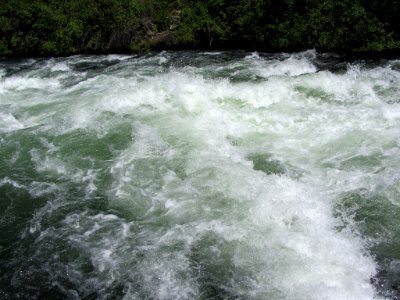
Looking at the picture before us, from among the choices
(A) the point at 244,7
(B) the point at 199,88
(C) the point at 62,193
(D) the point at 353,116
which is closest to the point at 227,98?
(B) the point at 199,88

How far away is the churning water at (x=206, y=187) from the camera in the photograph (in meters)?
6.11

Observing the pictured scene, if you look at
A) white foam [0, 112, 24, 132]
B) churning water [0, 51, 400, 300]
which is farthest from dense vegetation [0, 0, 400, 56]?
white foam [0, 112, 24, 132]

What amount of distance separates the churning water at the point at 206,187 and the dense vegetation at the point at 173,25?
2644mm

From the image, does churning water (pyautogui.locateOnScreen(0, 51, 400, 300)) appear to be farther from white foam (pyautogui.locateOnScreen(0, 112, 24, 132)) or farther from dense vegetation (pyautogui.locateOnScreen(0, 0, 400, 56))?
dense vegetation (pyautogui.locateOnScreen(0, 0, 400, 56))

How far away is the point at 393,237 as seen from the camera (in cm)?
655

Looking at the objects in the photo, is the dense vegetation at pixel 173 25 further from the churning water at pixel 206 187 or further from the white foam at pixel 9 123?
the white foam at pixel 9 123

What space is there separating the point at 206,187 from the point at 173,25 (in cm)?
→ 1094

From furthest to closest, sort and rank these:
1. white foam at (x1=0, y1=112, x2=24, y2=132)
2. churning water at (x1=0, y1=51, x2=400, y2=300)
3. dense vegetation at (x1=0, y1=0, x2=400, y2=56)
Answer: dense vegetation at (x1=0, y1=0, x2=400, y2=56), white foam at (x1=0, y1=112, x2=24, y2=132), churning water at (x1=0, y1=51, x2=400, y2=300)

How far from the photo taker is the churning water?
241 inches

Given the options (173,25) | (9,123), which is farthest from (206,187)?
(173,25)

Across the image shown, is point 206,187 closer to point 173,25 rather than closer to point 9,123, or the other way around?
point 9,123

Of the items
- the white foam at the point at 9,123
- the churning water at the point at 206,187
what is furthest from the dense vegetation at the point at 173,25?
the white foam at the point at 9,123

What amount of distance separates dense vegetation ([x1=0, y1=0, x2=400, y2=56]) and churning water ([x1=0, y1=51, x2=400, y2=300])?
2644 mm

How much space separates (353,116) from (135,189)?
16.7 feet
